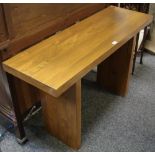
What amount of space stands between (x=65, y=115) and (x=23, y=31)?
1.67 feet

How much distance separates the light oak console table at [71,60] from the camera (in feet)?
3.62

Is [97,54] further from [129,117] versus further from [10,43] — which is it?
[129,117]

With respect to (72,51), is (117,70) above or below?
below

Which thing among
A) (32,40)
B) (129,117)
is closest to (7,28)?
(32,40)

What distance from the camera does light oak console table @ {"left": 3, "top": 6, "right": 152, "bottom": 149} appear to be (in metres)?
1.10

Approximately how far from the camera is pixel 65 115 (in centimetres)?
139

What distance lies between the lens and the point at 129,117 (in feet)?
5.69

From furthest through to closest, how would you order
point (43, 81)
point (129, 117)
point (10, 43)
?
point (129, 117)
point (10, 43)
point (43, 81)

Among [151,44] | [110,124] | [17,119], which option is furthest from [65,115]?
[151,44]

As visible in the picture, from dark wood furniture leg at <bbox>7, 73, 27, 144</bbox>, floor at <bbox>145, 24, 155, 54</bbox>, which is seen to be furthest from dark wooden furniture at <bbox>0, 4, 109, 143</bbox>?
floor at <bbox>145, 24, 155, 54</bbox>

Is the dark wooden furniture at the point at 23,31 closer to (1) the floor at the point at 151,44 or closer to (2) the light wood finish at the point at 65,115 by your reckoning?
(2) the light wood finish at the point at 65,115

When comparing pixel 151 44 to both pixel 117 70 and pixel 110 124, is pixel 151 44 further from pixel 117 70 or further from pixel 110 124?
pixel 110 124

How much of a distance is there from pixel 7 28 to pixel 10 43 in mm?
75

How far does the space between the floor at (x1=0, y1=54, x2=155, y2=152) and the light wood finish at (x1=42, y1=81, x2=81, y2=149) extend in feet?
0.24
